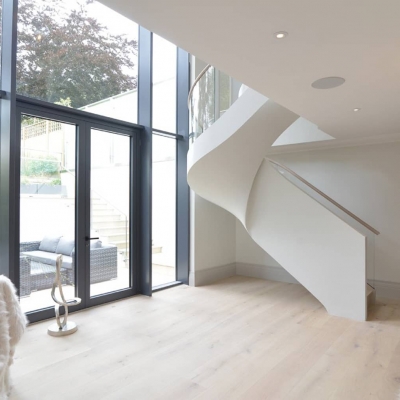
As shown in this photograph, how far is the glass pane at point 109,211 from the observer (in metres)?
4.69

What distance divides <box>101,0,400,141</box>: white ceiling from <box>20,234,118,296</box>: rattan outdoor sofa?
3098mm

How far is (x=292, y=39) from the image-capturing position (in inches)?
84.4

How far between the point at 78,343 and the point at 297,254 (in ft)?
9.86

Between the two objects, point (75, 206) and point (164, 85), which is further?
point (164, 85)

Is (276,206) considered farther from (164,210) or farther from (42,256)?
(42,256)

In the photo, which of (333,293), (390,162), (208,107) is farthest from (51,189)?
(390,162)

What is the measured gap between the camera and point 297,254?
15.3ft

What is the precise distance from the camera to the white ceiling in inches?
71.5

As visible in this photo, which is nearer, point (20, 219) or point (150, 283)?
point (20, 219)

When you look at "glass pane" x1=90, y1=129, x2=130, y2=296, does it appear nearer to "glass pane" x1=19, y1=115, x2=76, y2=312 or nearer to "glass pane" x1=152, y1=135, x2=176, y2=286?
"glass pane" x1=19, y1=115, x2=76, y2=312

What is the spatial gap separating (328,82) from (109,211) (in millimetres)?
3408

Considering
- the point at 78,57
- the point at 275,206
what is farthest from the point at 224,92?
the point at 78,57

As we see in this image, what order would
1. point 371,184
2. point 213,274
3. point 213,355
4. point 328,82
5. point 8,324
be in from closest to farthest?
point 8,324 < point 328,82 < point 213,355 < point 371,184 < point 213,274

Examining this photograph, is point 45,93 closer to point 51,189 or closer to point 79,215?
point 51,189
